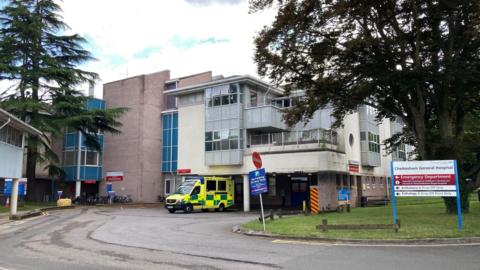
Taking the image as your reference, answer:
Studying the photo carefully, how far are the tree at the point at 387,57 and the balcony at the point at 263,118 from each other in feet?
39.4

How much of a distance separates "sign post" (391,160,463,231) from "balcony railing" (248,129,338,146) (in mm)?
17852

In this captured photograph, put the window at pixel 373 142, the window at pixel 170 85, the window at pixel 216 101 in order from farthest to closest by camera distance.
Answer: the window at pixel 170 85 → the window at pixel 373 142 → the window at pixel 216 101

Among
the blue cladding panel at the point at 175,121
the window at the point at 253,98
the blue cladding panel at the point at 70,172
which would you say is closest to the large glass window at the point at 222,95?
the window at the point at 253,98

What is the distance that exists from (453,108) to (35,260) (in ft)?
70.2

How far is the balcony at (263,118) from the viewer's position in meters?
37.7

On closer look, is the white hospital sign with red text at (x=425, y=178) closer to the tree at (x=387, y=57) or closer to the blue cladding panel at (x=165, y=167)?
the tree at (x=387, y=57)

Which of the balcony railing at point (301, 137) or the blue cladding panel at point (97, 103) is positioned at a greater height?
the blue cladding panel at point (97, 103)

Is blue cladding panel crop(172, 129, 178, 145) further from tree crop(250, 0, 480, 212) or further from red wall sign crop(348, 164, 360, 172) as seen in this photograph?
tree crop(250, 0, 480, 212)

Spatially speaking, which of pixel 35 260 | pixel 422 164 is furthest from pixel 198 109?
pixel 35 260

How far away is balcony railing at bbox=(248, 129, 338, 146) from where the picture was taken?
112 feet

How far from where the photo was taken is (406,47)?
21.8 meters

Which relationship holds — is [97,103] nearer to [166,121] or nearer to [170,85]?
[166,121]

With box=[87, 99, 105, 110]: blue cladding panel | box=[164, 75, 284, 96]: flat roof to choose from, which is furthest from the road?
box=[87, 99, 105, 110]: blue cladding panel

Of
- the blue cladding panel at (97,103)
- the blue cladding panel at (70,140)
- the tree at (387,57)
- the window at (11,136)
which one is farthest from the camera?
the blue cladding panel at (97,103)
